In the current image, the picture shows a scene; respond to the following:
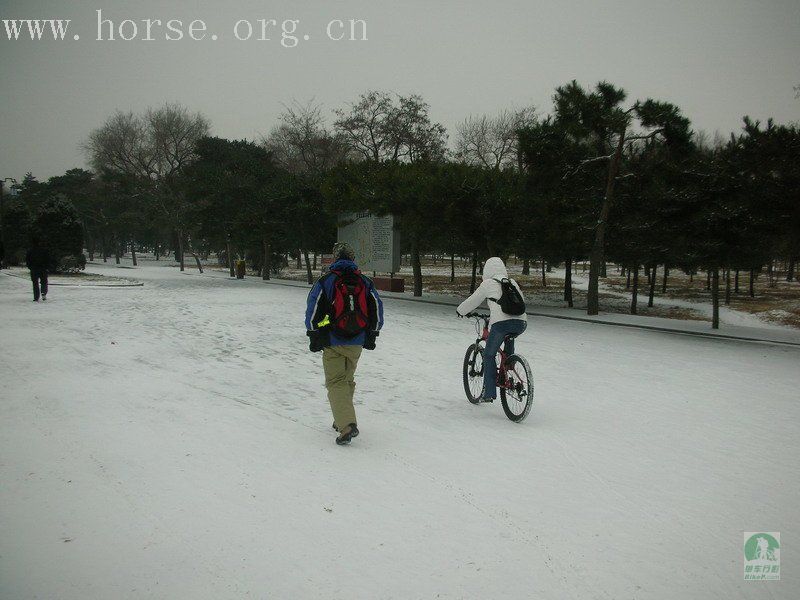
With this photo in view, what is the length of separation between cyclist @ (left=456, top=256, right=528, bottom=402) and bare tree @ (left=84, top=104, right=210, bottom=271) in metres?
49.5

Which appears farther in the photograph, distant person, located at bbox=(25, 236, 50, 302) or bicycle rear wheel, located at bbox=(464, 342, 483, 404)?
distant person, located at bbox=(25, 236, 50, 302)

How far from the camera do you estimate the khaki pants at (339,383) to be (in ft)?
17.5

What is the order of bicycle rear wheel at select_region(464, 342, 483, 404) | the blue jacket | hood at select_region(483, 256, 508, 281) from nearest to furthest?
the blue jacket
hood at select_region(483, 256, 508, 281)
bicycle rear wheel at select_region(464, 342, 483, 404)

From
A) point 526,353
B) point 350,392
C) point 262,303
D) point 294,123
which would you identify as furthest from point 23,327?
point 294,123

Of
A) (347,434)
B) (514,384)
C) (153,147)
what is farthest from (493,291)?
(153,147)

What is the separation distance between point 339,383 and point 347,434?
52 cm

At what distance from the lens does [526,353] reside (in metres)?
10.9

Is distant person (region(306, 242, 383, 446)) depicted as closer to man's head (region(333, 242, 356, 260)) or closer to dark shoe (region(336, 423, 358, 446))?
dark shoe (region(336, 423, 358, 446))

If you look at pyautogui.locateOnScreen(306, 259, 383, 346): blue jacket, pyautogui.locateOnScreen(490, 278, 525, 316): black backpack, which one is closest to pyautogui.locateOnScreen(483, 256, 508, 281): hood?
pyautogui.locateOnScreen(490, 278, 525, 316): black backpack

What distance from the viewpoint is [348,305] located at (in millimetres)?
5316

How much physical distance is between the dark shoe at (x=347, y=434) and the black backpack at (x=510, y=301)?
2.23 metres

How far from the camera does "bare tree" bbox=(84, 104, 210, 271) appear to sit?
167ft

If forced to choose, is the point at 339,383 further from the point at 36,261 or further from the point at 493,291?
the point at 36,261

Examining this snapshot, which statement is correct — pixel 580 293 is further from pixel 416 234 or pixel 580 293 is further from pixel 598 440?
pixel 598 440
